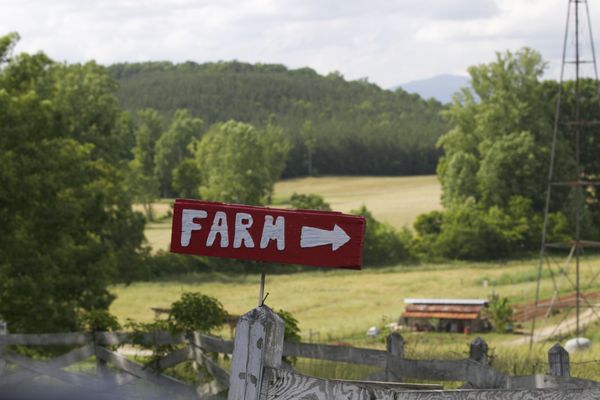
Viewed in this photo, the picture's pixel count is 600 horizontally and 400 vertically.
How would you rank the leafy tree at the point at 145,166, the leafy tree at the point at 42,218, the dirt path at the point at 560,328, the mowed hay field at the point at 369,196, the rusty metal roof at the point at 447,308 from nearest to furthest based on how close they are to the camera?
the leafy tree at the point at 42,218, the dirt path at the point at 560,328, the rusty metal roof at the point at 447,308, the leafy tree at the point at 145,166, the mowed hay field at the point at 369,196

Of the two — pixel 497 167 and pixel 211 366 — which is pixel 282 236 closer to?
pixel 211 366

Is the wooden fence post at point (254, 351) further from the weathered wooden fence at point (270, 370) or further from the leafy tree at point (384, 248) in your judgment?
the leafy tree at point (384, 248)

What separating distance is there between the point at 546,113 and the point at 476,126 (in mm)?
6187

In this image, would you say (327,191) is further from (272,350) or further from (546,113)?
(272,350)

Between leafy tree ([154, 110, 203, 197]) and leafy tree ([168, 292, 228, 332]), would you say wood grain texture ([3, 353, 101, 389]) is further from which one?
leafy tree ([154, 110, 203, 197])

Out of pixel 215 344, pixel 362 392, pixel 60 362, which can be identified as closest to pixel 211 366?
pixel 215 344

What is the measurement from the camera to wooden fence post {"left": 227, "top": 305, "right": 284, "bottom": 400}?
429 centimetres

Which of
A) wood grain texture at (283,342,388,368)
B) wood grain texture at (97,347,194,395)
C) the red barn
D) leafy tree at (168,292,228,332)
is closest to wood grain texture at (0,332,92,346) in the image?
wood grain texture at (97,347,194,395)

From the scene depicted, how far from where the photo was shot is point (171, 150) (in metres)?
119

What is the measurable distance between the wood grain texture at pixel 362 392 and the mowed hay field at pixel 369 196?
72.9 m

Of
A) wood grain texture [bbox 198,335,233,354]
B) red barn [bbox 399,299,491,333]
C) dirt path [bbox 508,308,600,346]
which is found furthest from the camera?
red barn [bbox 399,299,491,333]

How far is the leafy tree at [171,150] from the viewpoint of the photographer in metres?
117

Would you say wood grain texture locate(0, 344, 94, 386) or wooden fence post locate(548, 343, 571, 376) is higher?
wooden fence post locate(548, 343, 571, 376)

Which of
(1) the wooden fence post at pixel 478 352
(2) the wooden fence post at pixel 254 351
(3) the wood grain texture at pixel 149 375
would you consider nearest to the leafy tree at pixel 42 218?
(3) the wood grain texture at pixel 149 375
